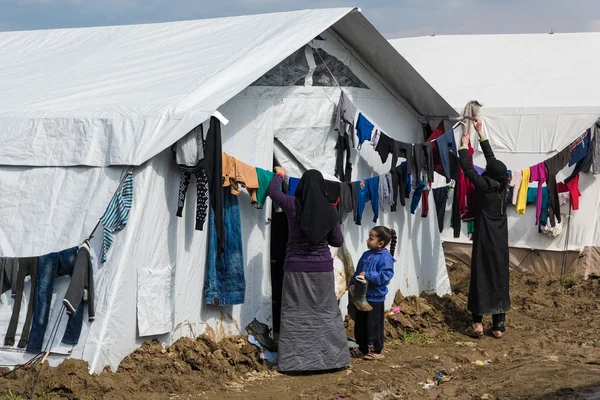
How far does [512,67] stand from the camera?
13.5m

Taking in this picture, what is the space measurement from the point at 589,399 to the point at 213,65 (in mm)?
3902

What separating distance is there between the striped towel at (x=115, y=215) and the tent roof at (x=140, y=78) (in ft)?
0.77

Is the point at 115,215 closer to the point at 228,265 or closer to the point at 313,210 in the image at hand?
the point at 228,265

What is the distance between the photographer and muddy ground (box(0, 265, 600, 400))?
20.8 feet

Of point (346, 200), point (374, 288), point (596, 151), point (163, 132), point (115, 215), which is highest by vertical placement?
point (596, 151)

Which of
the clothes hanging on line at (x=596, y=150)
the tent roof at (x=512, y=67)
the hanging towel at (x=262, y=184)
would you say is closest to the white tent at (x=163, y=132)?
the hanging towel at (x=262, y=184)

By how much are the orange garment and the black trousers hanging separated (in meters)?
1.42

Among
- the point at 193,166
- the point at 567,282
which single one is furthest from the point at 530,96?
the point at 193,166

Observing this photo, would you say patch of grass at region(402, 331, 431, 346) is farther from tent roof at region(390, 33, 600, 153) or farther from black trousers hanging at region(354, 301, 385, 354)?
tent roof at region(390, 33, 600, 153)

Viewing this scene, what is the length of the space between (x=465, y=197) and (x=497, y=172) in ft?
3.14

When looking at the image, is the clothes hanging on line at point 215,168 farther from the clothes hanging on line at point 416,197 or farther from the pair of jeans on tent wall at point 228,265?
the clothes hanging on line at point 416,197

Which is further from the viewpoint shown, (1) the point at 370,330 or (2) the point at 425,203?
(2) the point at 425,203

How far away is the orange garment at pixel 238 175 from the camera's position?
7141 millimetres

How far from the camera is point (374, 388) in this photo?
270 inches
